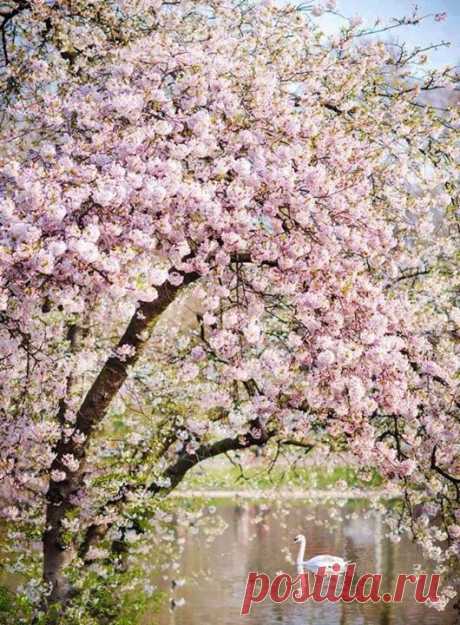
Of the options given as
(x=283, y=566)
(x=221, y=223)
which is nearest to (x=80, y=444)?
(x=221, y=223)

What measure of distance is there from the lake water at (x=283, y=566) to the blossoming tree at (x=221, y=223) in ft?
10.7

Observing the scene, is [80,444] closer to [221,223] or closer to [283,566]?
[221,223]

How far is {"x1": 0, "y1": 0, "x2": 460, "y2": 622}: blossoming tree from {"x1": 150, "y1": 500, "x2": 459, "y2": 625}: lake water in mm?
3269

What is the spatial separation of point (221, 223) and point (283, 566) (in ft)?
44.5

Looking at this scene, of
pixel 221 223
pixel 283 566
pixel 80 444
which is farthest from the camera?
pixel 283 566

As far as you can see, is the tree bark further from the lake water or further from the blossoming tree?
the lake water

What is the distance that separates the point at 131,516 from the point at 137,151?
447 cm

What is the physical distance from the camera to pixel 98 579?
897cm

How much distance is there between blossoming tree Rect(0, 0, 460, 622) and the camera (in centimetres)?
613

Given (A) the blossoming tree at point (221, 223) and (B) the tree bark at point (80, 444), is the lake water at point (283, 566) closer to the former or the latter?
(B) the tree bark at point (80, 444)

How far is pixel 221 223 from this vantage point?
6422 mm

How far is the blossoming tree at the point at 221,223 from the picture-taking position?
6129 millimetres

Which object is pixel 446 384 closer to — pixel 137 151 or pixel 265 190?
pixel 265 190

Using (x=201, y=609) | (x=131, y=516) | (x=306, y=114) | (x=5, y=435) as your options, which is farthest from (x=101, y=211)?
(x=201, y=609)
